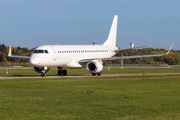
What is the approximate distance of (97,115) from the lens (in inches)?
522

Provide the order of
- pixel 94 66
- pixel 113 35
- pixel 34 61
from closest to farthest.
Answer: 1. pixel 34 61
2. pixel 94 66
3. pixel 113 35

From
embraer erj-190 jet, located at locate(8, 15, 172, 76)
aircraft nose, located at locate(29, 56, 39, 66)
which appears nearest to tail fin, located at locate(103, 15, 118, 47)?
embraer erj-190 jet, located at locate(8, 15, 172, 76)

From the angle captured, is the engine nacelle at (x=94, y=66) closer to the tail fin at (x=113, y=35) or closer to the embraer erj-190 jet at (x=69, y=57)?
the embraer erj-190 jet at (x=69, y=57)

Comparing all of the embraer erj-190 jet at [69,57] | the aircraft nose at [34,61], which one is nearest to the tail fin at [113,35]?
the embraer erj-190 jet at [69,57]

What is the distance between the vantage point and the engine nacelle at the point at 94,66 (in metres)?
41.6

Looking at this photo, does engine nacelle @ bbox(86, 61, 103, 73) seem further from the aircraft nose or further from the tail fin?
the tail fin

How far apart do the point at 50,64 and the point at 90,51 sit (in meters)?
8.47

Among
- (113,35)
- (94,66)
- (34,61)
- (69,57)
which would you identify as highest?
(113,35)

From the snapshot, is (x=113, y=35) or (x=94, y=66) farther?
(x=113, y=35)

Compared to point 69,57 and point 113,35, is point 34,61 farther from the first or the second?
point 113,35

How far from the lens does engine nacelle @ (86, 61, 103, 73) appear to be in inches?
1637

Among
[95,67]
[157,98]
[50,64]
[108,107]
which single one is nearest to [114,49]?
[95,67]

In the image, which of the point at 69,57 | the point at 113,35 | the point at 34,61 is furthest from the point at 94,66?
the point at 113,35

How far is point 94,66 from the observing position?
43.6 meters
